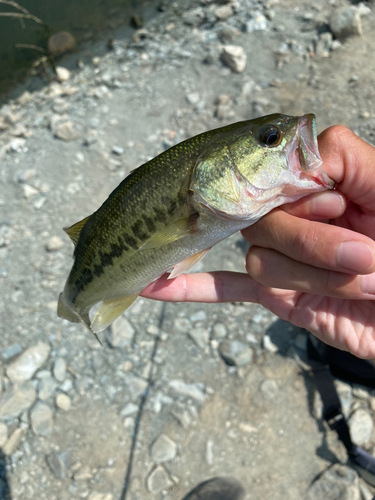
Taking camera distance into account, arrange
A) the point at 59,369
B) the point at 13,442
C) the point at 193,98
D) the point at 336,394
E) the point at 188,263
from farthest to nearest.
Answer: the point at 193,98 → the point at 59,369 → the point at 13,442 → the point at 336,394 → the point at 188,263

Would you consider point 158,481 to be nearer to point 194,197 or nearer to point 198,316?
point 198,316

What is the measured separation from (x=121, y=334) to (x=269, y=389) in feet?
5.61

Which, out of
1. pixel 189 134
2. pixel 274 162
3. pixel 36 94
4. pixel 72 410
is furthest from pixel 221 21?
pixel 72 410

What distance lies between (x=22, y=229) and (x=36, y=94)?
13.3ft

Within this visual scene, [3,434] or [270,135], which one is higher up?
[270,135]

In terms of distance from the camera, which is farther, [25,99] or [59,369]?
[25,99]

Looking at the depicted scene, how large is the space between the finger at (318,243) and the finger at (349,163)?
0.74 feet

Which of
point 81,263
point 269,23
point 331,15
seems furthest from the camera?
point 269,23

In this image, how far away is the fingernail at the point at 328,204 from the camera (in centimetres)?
181

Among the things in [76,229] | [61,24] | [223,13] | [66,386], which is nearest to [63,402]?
[66,386]

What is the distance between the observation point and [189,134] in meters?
5.71

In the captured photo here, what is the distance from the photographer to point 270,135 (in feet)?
5.83

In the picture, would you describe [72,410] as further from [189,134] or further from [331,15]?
[331,15]

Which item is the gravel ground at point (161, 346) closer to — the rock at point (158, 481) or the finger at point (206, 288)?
the rock at point (158, 481)
